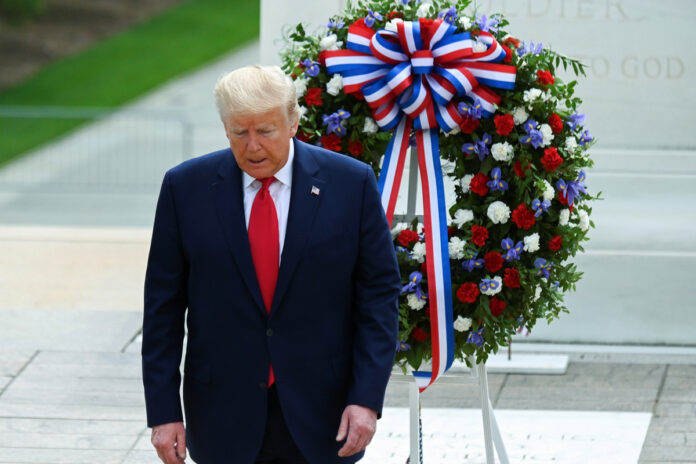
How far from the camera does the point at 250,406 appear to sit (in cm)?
352

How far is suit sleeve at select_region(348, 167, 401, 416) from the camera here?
138 inches

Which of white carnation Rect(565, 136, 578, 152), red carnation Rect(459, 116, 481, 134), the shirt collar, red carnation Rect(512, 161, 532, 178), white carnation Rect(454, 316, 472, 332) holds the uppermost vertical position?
the shirt collar

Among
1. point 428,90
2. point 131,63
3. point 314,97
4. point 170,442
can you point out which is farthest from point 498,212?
point 131,63

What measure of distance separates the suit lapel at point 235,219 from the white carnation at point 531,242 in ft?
5.42

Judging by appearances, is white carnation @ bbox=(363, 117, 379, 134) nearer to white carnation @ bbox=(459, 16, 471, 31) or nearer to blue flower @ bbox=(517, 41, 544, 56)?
white carnation @ bbox=(459, 16, 471, 31)

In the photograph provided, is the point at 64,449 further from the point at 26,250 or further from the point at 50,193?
the point at 50,193

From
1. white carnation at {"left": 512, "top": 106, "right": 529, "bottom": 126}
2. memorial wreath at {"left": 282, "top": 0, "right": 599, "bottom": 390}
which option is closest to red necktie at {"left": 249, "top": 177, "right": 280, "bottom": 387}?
memorial wreath at {"left": 282, "top": 0, "right": 599, "bottom": 390}

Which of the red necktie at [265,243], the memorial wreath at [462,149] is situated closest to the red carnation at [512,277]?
the memorial wreath at [462,149]

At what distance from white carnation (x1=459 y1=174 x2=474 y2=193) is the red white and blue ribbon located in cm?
11

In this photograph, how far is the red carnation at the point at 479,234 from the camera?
4.88 meters

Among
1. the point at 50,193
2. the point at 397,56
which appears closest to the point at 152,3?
the point at 50,193

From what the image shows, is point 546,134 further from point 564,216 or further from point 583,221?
point 583,221

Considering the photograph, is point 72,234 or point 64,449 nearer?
point 64,449

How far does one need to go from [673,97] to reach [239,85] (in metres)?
5.02
